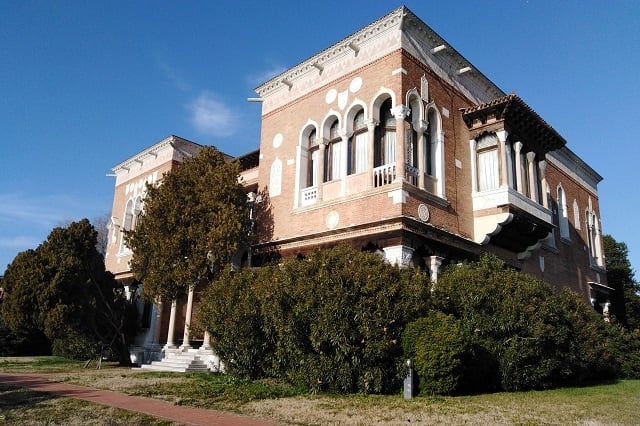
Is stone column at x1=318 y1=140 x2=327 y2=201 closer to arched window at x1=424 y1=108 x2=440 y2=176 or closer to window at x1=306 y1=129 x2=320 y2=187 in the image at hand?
window at x1=306 y1=129 x2=320 y2=187

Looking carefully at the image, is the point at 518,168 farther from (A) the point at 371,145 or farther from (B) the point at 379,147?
(A) the point at 371,145

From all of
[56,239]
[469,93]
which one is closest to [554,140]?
[469,93]

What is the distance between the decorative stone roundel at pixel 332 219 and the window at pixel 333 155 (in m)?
1.41

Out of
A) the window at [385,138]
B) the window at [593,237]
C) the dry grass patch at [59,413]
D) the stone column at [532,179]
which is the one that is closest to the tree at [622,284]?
the window at [593,237]

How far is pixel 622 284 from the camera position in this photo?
32.2 m

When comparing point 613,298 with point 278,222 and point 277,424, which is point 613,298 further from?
point 277,424

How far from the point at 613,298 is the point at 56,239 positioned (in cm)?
3029

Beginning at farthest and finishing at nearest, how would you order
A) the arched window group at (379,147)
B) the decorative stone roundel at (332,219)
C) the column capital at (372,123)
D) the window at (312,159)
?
1. the window at (312,159)
2. the decorative stone roundel at (332,219)
3. the column capital at (372,123)
4. the arched window group at (379,147)

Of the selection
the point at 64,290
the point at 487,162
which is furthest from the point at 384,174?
the point at 64,290

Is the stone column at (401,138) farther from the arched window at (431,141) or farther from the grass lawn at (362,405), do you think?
the grass lawn at (362,405)

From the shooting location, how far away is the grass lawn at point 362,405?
8.05 meters

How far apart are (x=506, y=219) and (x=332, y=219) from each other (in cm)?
556

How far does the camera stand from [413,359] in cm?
1059

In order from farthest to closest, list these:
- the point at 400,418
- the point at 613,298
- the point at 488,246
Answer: the point at 613,298, the point at 488,246, the point at 400,418
